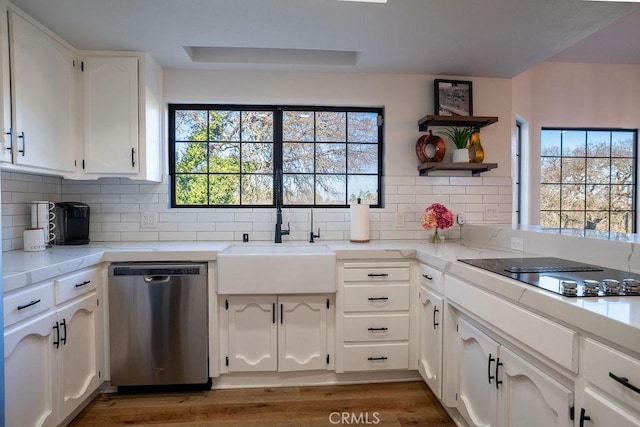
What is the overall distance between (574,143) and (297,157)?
319 centimetres

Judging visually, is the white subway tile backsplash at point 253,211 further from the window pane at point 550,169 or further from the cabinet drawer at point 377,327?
the window pane at point 550,169

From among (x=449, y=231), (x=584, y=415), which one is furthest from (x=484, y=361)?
(x=449, y=231)

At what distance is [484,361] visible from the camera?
1.49 meters

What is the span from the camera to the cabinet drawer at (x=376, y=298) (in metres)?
2.16

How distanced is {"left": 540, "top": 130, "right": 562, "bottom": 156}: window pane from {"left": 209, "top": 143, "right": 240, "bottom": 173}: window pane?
3256 millimetres

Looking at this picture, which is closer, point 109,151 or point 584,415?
point 584,415

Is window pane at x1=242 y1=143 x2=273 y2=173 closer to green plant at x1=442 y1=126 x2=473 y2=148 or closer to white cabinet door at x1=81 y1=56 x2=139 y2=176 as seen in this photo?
white cabinet door at x1=81 y1=56 x2=139 y2=176

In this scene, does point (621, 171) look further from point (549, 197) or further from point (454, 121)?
point (454, 121)

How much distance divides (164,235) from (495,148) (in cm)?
273

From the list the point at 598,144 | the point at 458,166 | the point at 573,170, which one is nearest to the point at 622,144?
the point at 598,144

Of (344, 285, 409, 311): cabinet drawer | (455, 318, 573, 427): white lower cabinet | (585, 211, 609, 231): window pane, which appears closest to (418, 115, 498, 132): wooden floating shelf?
(344, 285, 409, 311): cabinet drawer

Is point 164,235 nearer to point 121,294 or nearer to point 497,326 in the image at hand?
point 121,294

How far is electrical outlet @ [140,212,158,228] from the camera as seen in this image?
2594 mm

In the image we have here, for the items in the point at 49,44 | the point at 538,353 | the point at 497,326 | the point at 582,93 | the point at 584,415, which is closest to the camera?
the point at 584,415
